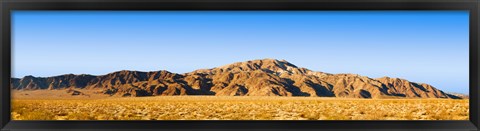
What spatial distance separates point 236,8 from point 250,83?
4040 centimetres

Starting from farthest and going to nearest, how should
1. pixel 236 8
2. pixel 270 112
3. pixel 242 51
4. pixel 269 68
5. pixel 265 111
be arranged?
pixel 269 68, pixel 242 51, pixel 265 111, pixel 270 112, pixel 236 8

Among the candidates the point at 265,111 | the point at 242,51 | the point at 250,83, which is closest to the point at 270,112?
the point at 265,111

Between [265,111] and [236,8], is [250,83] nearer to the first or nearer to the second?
[265,111]

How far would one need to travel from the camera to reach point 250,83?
43125mm

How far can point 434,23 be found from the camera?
10.1m

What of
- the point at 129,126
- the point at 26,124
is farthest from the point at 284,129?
the point at 26,124

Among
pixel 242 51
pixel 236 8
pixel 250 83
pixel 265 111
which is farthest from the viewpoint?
pixel 250 83

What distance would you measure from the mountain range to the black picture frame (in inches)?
919

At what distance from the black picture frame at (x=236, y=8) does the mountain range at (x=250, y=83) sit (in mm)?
23333

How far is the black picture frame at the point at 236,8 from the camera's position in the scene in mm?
2744

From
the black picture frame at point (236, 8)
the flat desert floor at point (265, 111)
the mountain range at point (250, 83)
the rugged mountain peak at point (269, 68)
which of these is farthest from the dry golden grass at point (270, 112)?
the rugged mountain peak at point (269, 68)

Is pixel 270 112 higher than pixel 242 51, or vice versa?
pixel 242 51

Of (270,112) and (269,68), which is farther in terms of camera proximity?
(269,68)

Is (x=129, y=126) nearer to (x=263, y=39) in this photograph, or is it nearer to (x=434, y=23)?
(x=434, y=23)
